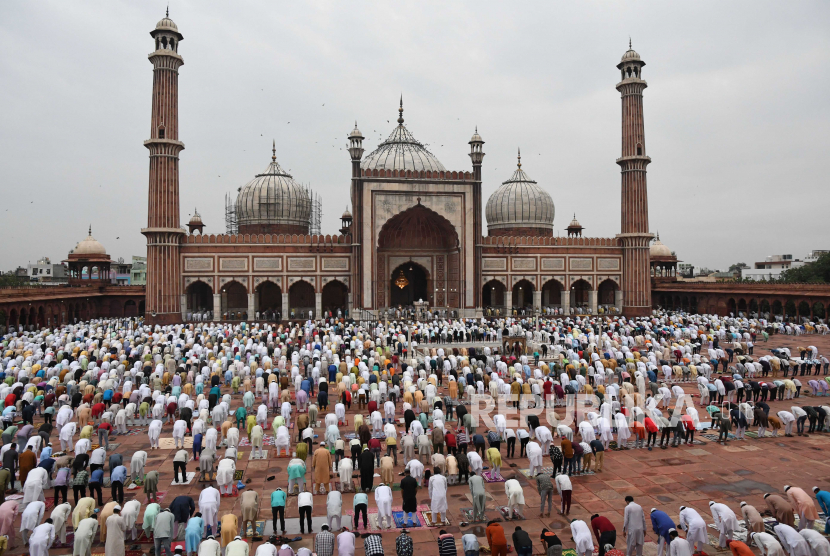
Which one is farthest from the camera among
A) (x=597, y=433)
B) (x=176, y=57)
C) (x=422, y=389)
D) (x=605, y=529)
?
(x=176, y=57)

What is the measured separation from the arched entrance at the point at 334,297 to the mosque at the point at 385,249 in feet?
0.23

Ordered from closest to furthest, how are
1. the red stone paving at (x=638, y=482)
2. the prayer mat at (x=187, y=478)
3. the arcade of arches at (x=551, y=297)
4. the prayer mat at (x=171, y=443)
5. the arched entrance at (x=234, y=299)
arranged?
the red stone paving at (x=638, y=482)
the prayer mat at (x=187, y=478)
the prayer mat at (x=171, y=443)
the arched entrance at (x=234, y=299)
the arcade of arches at (x=551, y=297)

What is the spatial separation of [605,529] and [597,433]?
14.6 ft

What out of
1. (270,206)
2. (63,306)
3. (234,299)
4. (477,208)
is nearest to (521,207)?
(477,208)

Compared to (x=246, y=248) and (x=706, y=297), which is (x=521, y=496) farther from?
(x=706, y=297)

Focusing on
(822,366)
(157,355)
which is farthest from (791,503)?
(157,355)

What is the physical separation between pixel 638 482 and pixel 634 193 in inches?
1251

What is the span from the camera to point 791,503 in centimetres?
741

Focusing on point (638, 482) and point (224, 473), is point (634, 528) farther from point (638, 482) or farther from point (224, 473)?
point (224, 473)

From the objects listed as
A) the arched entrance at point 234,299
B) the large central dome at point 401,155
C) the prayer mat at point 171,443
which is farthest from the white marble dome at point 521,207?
the prayer mat at point 171,443

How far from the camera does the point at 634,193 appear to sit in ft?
123

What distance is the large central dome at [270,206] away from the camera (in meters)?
39.7

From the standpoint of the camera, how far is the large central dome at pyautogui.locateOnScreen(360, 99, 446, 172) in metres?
38.9

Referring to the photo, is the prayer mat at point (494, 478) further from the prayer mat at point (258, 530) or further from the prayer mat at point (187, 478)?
the prayer mat at point (187, 478)
